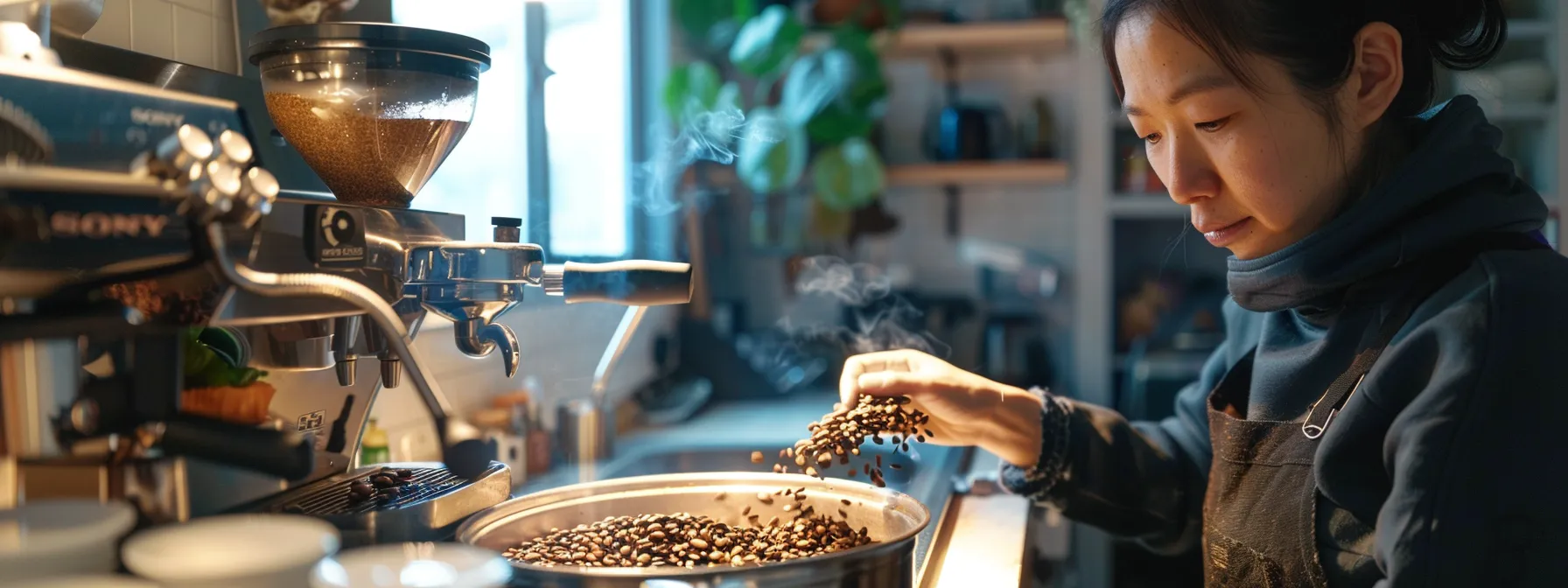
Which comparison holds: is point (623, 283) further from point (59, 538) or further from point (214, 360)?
point (59, 538)

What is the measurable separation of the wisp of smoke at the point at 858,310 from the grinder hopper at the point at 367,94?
2.08m

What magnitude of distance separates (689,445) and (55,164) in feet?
6.12

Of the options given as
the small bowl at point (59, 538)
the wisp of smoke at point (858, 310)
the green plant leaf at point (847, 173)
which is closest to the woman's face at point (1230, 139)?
the small bowl at point (59, 538)

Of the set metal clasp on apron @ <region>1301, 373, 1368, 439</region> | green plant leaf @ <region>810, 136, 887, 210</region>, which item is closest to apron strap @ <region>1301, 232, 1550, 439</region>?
metal clasp on apron @ <region>1301, 373, 1368, 439</region>

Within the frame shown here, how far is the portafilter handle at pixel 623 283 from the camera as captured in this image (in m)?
1.01

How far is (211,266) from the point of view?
72 centimetres

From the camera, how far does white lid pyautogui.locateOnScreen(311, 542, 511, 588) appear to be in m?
0.73

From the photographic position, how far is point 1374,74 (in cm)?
117

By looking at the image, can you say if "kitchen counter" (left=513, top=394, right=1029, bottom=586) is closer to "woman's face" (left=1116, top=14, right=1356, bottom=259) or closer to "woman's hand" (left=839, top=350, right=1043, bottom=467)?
"woman's hand" (left=839, top=350, right=1043, bottom=467)

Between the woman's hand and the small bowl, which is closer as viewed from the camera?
the small bowl

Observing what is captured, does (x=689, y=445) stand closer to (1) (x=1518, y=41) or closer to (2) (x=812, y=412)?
(2) (x=812, y=412)

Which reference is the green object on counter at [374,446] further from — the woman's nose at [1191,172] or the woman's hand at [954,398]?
the woman's nose at [1191,172]

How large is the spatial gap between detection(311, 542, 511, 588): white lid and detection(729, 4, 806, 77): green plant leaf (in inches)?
97.2

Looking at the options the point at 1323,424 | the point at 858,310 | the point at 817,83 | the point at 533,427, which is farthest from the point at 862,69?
the point at 1323,424
